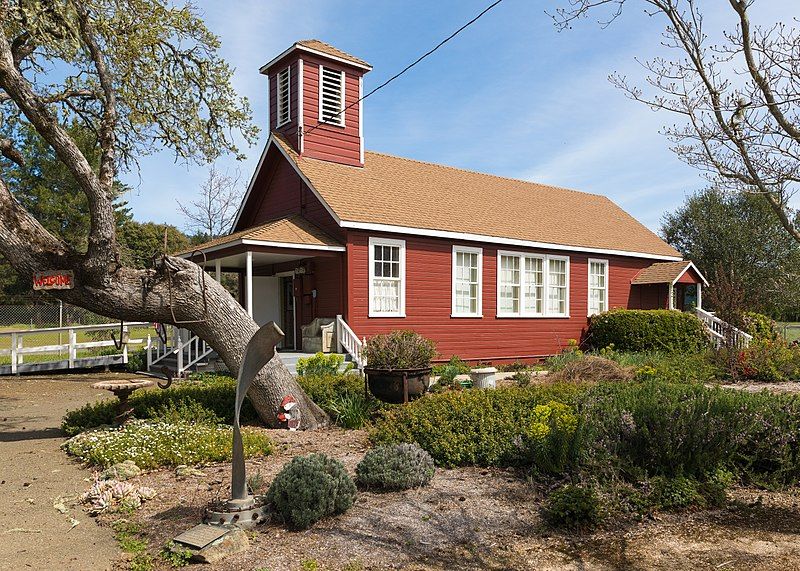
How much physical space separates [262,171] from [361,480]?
13.7 m

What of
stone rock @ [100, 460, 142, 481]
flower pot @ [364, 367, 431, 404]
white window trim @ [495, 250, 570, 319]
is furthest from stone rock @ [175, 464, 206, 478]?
white window trim @ [495, 250, 570, 319]

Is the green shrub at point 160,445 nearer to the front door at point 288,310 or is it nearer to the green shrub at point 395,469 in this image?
the green shrub at point 395,469

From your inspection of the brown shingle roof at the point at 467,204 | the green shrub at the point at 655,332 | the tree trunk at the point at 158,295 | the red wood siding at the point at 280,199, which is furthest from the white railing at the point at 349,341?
the green shrub at the point at 655,332

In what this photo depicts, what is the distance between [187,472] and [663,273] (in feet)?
60.7

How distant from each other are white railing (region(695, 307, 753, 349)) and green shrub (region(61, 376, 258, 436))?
11.8 m

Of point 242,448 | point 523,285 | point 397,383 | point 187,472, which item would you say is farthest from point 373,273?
point 242,448

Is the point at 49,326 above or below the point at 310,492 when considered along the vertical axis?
above

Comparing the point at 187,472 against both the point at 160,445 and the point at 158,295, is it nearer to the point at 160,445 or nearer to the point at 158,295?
the point at 160,445

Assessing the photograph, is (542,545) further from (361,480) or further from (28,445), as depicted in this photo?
(28,445)

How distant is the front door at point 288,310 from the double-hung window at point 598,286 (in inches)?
381

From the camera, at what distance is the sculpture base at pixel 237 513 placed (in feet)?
15.5

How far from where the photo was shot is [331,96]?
56.8ft

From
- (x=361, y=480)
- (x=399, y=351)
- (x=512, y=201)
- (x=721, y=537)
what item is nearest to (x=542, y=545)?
(x=721, y=537)

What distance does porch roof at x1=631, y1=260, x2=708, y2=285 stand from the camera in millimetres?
20609
